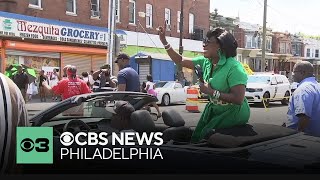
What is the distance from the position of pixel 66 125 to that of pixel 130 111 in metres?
0.33

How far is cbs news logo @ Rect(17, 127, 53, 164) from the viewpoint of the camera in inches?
61.7

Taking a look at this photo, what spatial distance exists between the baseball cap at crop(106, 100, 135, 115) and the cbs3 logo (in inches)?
21.5

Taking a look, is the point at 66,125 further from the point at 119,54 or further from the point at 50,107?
the point at 119,54

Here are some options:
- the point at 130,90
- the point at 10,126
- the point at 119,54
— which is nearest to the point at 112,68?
the point at 119,54

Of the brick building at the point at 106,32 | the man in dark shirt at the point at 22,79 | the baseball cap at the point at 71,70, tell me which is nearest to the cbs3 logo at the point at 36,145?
the man in dark shirt at the point at 22,79

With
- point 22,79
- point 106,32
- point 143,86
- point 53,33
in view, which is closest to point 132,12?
point 106,32

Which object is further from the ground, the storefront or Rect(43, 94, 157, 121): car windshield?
the storefront

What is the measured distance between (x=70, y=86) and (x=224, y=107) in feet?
3.85

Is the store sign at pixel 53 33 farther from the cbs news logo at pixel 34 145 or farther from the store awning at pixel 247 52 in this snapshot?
the cbs news logo at pixel 34 145

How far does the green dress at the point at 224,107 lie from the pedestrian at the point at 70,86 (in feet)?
2.76

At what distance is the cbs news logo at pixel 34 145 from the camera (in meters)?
1.57

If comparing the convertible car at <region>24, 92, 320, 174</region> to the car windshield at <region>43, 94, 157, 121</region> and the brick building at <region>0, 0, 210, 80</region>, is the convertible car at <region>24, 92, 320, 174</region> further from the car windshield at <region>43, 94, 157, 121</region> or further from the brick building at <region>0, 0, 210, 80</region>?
the brick building at <region>0, 0, 210, 80</region>

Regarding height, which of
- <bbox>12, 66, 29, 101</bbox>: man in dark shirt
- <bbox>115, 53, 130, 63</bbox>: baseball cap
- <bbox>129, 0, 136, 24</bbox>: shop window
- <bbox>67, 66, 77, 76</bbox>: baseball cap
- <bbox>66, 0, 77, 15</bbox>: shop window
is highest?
<bbox>66, 0, 77, 15</bbox>: shop window

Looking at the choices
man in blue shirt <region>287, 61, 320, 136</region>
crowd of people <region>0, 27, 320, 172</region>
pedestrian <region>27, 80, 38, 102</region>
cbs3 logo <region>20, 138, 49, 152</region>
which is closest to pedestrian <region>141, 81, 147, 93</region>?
crowd of people <region>0, 27, 320, 172</region>
